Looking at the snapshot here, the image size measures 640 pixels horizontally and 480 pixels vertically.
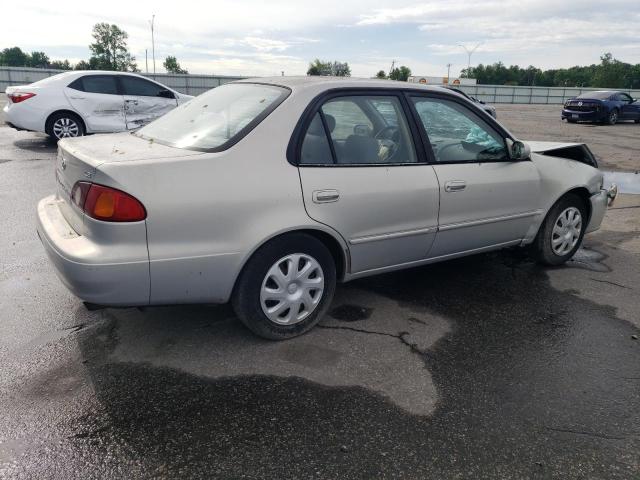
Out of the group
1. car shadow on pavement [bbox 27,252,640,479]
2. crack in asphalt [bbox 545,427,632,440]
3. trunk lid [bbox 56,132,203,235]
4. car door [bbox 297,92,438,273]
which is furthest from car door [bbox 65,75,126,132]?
crack in asphalt [bbox 545,427,632,440]

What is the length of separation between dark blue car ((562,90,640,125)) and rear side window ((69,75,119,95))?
62.8 feet

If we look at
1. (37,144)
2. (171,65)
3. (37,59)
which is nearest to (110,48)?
(171,65)

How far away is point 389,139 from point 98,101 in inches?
357

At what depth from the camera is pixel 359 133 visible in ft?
11.9

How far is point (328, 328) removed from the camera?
11.8 feet

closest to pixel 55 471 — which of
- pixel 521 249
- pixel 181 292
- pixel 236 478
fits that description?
pixel 236 478

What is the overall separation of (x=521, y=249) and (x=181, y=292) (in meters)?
3.30

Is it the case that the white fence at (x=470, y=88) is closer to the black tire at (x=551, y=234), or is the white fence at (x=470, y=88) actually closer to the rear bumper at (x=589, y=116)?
the rear bumper at (x=589, y=116)

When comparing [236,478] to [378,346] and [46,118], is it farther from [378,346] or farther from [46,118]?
[46,118]

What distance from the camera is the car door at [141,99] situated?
37.1ft

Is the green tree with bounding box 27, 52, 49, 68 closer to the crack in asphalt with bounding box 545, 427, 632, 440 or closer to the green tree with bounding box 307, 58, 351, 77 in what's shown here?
the green tree with bounding box 307, 58, 351, 77

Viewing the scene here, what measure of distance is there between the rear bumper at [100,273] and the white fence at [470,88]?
1280 inches

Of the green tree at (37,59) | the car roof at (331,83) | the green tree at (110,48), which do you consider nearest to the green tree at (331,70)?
the car roof at (331,83)

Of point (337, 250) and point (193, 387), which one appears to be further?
point (337, 250)
